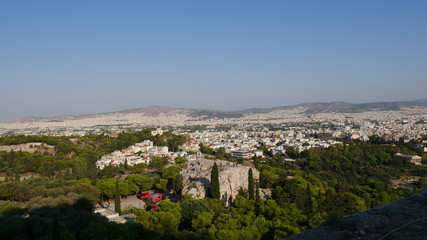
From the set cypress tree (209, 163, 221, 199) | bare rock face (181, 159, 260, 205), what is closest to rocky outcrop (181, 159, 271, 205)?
bare rock face (181, 159, 260, 205)

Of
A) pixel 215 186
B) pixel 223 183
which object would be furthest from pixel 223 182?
pixel 215 186

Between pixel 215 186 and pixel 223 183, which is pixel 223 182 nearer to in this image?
pixel 223 183

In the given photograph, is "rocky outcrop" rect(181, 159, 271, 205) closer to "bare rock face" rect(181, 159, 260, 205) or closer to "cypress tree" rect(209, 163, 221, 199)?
"bare rock face" rect(181, 159, 260, 205)

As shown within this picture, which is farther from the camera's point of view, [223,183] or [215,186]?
[223,183]

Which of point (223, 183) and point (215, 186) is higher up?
point (215, 186)

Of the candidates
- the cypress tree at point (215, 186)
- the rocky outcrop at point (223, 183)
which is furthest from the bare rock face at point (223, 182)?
the cypress tree at point (215, 186)

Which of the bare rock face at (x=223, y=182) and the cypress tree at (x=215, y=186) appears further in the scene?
the bare rock face at (x=223, y=182)

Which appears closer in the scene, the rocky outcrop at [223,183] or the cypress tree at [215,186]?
the cypress tree at [215,186]

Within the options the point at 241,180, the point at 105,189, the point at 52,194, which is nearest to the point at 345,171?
the point at 241,180

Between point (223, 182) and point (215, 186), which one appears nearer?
point (215, 186)

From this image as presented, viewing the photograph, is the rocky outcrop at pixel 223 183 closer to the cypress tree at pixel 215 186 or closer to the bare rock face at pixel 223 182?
the bare rock face at pixel 223 182

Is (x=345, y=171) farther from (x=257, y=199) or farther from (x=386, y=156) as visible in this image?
(x=257, y=199)
